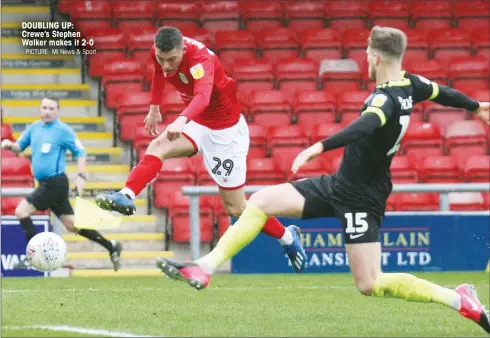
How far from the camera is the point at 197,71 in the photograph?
8.48 meters

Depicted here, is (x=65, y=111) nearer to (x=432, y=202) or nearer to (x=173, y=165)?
(x=173, y=165)

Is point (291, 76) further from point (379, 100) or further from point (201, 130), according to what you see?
point (379, 100)

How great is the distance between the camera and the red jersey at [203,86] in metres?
8.34

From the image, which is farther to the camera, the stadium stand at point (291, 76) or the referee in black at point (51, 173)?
the stadium stand at point (291, 76)

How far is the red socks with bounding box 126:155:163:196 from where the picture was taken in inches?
325

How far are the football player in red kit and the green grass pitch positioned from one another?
29.6 inches

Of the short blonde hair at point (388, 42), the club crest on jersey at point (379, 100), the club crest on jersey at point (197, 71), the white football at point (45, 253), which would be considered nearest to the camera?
the club crest on jersey at point (379, 100)

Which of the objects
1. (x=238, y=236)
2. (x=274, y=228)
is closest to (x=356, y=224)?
(x=238, y=236)

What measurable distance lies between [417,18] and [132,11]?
4.99 metres

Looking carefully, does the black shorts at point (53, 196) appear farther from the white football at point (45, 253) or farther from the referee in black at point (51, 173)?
the white football at point (45, 253)

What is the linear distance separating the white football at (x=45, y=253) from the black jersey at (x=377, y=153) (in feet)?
15.9

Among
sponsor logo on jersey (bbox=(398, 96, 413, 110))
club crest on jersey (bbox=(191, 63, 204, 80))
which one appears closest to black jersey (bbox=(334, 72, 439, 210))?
sponsor logo on jersey (bbox=(398, 96, 413, 110))

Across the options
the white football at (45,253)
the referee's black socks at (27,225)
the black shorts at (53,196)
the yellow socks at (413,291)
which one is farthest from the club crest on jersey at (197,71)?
the referee's black socks at (27,225)

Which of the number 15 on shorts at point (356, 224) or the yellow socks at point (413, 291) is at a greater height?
the number 15 on shorts at point (356, 224)
